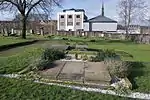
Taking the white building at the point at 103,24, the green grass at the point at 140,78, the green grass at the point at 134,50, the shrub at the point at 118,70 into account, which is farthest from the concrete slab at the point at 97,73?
the white building at the point at 103,24

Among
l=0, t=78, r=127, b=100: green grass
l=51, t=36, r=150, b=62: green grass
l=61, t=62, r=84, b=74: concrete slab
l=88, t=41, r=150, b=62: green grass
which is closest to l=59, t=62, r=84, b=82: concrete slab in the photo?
l=61, t=62, r=84, b=74: concrete slab

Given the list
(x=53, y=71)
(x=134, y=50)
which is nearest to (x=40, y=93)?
(x=53, y=71)

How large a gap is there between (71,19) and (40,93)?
100795mm

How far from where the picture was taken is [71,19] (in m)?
107

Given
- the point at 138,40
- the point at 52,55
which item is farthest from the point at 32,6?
the point at 52,55

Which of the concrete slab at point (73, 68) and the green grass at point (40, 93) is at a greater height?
the concrete slab at point (73, 68)

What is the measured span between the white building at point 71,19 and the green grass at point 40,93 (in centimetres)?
9581

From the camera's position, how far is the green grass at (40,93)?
23.4 ft

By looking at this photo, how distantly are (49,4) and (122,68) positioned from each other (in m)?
34.4

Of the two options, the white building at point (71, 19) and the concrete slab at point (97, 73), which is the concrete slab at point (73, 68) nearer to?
the concrete slab at point (97, 73)

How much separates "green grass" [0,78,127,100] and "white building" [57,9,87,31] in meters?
95.8

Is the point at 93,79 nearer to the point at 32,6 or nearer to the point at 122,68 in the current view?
the point at 122,68

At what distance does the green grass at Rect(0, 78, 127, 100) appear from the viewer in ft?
23.4

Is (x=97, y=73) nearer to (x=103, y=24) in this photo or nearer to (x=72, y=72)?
(x=72, y=72)
